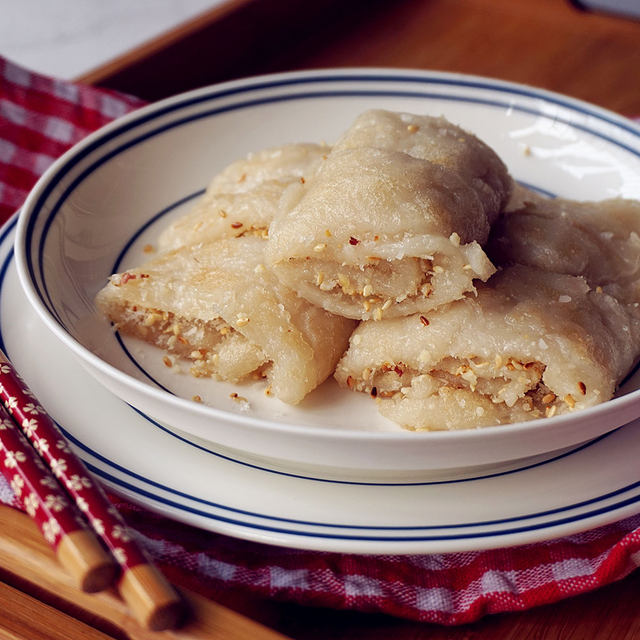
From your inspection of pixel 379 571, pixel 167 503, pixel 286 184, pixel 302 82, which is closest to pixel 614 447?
pixel 379 571

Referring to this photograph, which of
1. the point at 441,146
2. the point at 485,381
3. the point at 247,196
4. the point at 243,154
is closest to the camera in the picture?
the point at 485,381

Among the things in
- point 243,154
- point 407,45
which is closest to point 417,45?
point 407,45

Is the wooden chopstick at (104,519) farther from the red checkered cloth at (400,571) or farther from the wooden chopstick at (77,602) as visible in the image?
the red checkered cloth at (400,571)

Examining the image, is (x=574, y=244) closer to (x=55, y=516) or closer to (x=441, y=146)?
(x=441, y=146)

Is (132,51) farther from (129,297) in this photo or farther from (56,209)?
(129,297)

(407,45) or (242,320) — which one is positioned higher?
(407,45)
